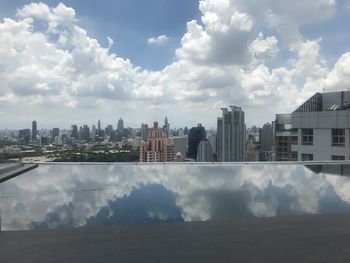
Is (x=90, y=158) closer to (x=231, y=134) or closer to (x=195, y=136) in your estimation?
(x=231, y=134)

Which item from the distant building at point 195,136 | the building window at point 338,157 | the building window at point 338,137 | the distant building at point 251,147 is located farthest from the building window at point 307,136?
the distant building at point 195,136

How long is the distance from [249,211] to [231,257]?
1.83 metres

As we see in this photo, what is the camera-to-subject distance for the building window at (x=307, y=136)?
1128 inches

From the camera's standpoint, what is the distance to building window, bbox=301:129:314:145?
2866 cm

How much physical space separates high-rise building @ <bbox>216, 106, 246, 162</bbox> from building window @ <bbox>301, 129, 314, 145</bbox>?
45.7ft

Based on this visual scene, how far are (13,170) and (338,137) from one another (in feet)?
81.3

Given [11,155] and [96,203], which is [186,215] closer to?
[96,203]

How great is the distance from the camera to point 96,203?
5254 millimetres

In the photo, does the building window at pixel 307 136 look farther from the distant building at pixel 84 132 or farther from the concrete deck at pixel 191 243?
the concrete deck at pixel 191 243

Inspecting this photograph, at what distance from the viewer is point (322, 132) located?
27.6 metres

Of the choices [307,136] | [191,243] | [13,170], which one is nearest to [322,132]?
[307,136]

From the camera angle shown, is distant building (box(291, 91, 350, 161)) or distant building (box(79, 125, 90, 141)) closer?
distant building (box(291, 91, 350, 161))

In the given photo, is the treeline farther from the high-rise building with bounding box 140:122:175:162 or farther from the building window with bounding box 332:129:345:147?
the building window with bounding box 332:129:345:147

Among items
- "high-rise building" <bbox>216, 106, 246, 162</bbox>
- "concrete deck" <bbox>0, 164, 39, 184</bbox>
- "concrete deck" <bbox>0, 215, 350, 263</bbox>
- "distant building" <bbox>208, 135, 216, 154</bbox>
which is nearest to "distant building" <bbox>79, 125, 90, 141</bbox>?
"distant building" <bbox>208, 135, 216, 154</bbox>
